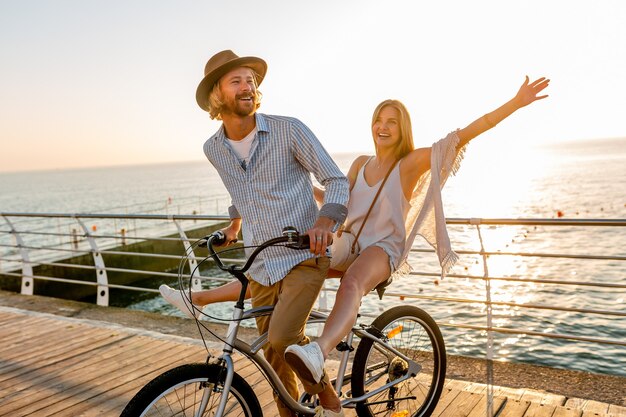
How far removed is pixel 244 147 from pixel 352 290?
0.79 meters

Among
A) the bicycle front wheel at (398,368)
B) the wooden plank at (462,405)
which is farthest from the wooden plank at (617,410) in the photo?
the bicycle front wheel at (398,368)

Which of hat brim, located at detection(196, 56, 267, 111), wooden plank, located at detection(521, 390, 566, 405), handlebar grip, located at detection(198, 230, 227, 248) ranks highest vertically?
hat brim, located at detection(196, 56, 267, 111)

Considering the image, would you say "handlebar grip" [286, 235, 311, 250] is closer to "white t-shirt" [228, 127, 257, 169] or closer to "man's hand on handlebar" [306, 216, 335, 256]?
"man's hand on handlebar" [306, 216, 335, 256]

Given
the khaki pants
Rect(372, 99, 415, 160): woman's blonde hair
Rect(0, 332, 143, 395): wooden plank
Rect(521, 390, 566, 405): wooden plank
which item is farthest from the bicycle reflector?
Rect(0, 332, 143, 395): wooden plank

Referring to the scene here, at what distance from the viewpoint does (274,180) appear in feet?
7.63

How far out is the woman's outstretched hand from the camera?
2.63 meters

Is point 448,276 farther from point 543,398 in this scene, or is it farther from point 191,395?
point 191,395

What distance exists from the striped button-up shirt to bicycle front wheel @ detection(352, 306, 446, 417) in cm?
74

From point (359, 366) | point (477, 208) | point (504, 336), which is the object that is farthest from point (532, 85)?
point (477, 208)

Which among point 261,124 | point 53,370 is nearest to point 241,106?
point 261,124

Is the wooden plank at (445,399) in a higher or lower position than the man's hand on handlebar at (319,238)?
lower

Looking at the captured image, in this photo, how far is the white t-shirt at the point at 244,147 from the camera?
236cm

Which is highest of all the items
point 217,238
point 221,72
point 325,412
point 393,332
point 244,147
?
point 221,72

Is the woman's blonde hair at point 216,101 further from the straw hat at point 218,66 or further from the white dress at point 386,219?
the white dress at point 386,219
